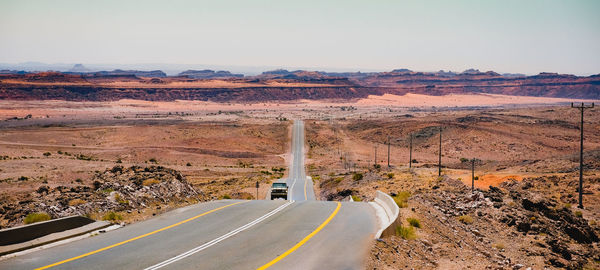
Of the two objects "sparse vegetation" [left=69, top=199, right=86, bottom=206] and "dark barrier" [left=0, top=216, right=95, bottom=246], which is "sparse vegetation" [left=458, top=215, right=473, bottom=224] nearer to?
"sparse vegetation" [left=69, top=199, right=86, bottom=206]

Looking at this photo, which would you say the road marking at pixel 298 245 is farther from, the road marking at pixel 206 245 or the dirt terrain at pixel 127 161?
the dirt terrain at pixel 127 161

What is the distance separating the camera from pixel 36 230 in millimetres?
14461

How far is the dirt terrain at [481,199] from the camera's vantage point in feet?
58.6

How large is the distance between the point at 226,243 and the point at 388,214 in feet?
26.8

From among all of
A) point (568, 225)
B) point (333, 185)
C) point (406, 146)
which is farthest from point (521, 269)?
point (406, 146)

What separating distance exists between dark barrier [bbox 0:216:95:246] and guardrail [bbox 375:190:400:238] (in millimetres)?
9429

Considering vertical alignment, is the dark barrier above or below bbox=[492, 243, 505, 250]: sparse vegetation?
above

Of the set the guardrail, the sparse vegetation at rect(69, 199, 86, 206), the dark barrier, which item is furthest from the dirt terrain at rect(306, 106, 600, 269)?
the sparse vegetation at rect(69, 199, 86, 206)

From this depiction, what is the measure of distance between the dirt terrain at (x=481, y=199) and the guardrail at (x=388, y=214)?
0.93 feet

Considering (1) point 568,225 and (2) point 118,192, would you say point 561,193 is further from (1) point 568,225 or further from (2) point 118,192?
(2) point 118,192

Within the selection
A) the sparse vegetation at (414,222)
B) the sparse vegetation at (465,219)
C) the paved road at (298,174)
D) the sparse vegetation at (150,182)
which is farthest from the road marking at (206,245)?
the paved road at (298,174)

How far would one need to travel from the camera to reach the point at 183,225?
18312mm

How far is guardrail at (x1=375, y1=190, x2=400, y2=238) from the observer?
53.6ft

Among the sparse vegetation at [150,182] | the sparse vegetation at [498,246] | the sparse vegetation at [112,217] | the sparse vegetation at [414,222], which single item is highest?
the sparse vegetation at [112,217]
